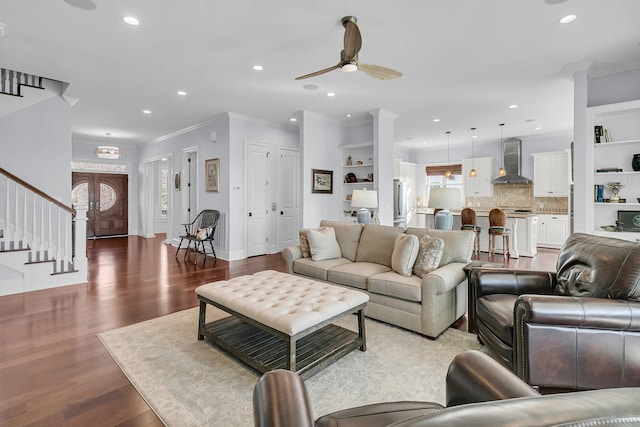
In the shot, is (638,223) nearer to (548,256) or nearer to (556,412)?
(548,256)

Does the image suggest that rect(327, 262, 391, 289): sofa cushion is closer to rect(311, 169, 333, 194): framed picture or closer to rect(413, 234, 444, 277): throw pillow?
rect(413, 234, 444, 277): throw pillow

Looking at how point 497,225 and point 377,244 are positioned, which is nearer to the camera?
point 377,244

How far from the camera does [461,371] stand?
1.14 meters

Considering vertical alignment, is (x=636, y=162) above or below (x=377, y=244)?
above

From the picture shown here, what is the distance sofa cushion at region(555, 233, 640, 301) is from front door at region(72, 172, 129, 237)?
1066cm

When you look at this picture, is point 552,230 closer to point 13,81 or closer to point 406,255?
point 406,255

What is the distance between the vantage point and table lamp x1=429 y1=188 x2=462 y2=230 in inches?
166

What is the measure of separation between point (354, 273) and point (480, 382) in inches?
85.9

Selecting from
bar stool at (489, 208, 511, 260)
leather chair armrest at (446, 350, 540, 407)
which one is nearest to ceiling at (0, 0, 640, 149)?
bar stool at (489, 208, 511, 260)

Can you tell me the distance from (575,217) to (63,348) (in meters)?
5.45

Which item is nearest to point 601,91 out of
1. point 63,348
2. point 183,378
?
point 183,378

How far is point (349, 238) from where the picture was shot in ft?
12.9

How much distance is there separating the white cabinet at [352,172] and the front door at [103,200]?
7.01 m

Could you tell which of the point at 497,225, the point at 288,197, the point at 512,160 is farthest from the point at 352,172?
the point at 512,160
